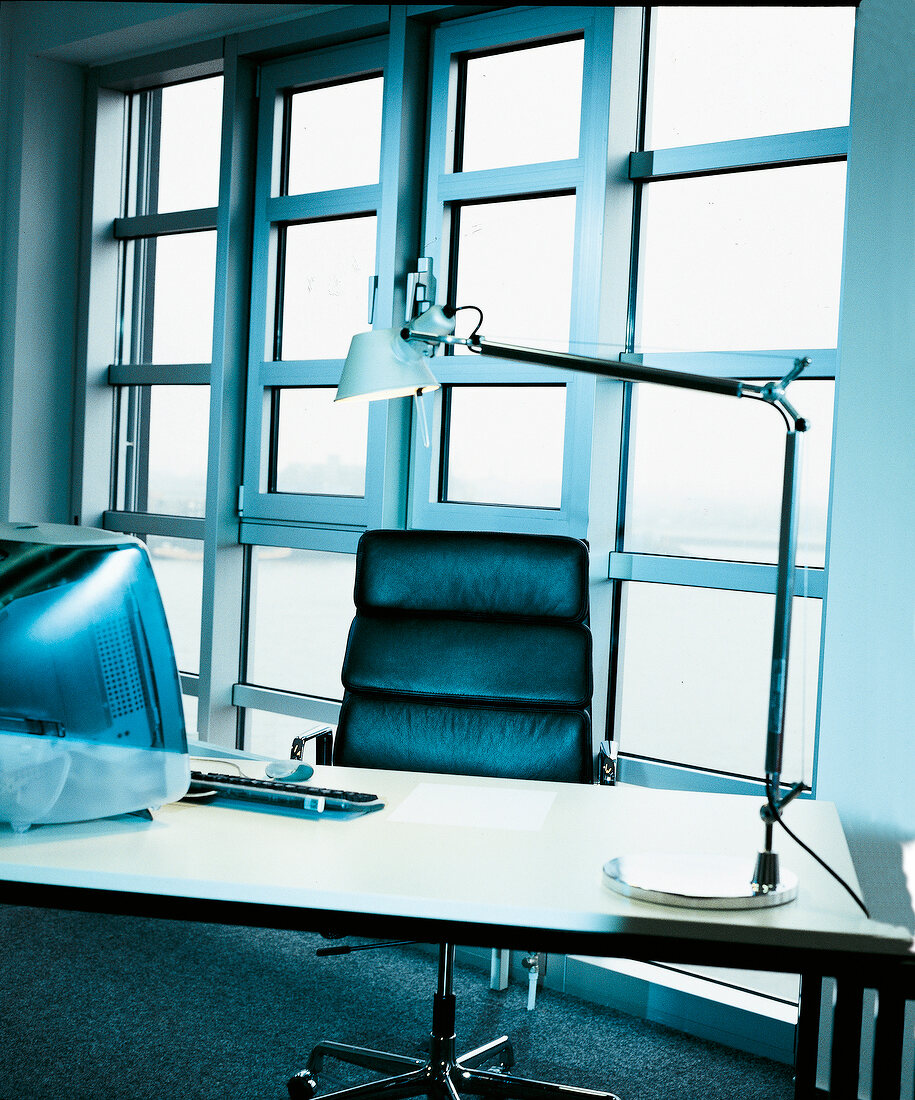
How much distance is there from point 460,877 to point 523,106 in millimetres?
2474

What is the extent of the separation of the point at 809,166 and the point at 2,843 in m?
2.38

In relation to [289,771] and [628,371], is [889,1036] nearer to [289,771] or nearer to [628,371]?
[628,371]

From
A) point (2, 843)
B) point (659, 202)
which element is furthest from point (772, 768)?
point (659, 202)

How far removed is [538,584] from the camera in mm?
2592

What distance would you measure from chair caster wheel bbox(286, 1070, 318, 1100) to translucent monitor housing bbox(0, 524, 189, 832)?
1.06 metres

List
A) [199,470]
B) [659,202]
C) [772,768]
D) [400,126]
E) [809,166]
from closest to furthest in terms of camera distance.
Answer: [772,768] < [809,166] < [659,202] < [400,126] < [199,470]

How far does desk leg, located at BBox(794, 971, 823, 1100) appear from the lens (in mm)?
1720

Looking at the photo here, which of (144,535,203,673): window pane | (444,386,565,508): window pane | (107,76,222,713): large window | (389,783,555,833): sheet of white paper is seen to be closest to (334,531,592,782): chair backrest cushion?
(389,783,555,833): sheet of white paper

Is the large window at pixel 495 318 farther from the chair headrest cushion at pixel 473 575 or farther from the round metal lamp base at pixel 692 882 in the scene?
the round metal lamp base at pixel 692 882

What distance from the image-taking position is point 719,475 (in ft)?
9.90

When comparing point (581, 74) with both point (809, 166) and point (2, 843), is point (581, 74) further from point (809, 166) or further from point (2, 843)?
point (2, 843)

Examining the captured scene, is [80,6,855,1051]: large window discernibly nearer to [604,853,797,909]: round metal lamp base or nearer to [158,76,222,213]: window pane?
[158,76,222,213]: window pane

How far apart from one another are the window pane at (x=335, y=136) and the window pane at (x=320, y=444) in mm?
691

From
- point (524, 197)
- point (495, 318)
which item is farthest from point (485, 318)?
point (524, 197)
